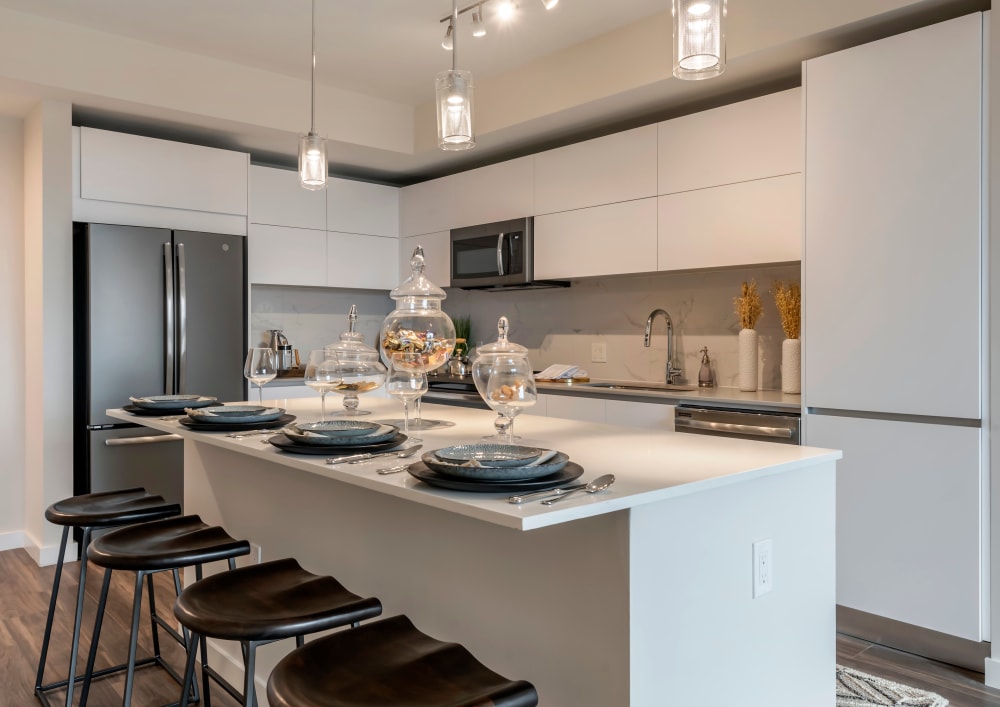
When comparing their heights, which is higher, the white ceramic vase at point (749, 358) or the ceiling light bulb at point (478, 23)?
the ceiling light bulb at point (478, 23)

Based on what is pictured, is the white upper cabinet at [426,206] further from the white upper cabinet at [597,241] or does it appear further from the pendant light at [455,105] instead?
the pendant light at [455,105]

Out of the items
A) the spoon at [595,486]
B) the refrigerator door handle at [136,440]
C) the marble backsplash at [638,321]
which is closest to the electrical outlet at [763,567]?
the spoon at [595,486]

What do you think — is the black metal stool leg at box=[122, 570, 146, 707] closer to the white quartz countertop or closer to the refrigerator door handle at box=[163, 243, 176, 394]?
the white quartz countertop

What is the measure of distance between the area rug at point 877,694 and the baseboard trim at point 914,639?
300 mm

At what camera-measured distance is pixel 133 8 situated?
349cm

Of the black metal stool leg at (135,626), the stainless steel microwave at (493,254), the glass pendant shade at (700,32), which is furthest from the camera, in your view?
the stainless steel microwave at (493,254)

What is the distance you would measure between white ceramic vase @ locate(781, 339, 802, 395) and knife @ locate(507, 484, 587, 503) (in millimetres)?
2344

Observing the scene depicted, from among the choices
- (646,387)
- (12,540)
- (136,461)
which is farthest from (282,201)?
(646,387)

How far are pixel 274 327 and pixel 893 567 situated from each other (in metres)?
4.06

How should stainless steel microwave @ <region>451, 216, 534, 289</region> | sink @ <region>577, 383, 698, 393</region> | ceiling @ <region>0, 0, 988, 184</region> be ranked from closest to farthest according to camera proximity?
ceiling @ <region>0, 0, 988, 184</region>, sink @ <region>577, 383, 698, 393</region>, stainless steel microwave @ <region>451, 216, 534, 289</region>

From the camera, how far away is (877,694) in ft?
7.86

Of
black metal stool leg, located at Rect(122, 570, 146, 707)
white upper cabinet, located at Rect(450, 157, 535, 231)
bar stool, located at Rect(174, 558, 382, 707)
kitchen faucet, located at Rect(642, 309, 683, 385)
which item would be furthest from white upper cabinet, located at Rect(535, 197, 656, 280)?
black metal stool leg, located at Rect(122, 570, 146, 707)

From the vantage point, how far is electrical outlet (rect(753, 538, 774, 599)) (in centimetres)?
160

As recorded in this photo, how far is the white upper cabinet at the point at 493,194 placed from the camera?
454 cm
